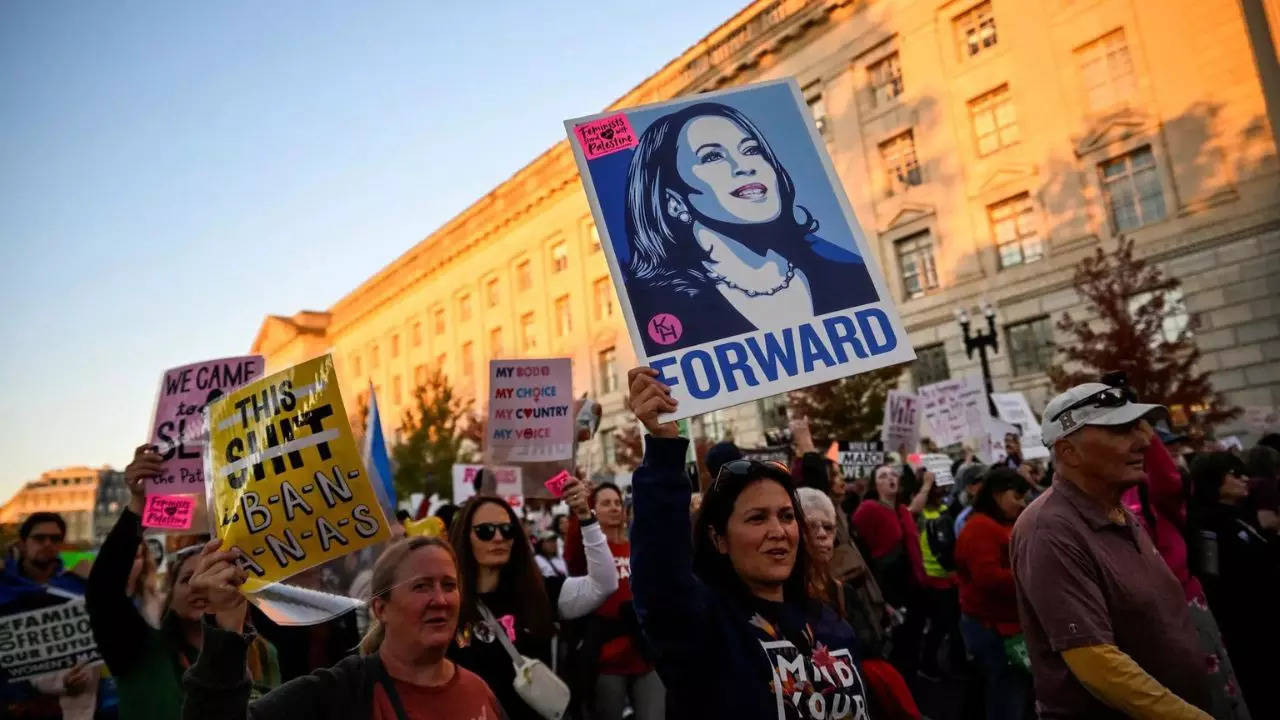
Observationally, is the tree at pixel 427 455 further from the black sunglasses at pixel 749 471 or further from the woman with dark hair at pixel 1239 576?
the black sunglasses at pixel 749 471

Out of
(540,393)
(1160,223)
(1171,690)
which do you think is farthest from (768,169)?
(1160,223)

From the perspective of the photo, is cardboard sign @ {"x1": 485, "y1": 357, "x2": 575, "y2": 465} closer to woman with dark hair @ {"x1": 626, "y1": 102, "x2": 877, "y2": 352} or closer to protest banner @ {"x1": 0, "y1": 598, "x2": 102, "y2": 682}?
protest banner @ {"x1": 0, "y1": 598, "x2": 102, "y2": 682}

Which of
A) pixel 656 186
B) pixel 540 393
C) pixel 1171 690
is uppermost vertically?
pixel 656 186

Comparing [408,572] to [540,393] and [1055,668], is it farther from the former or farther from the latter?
[540,393]

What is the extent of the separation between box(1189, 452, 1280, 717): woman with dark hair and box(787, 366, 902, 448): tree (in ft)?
59.5

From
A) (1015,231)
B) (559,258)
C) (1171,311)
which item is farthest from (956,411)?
(559,258)

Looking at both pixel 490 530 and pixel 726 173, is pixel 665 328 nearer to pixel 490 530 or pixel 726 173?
pixel 726 173

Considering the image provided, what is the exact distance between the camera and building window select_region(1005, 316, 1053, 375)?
21672 mm

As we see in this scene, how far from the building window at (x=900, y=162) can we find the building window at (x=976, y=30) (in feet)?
9.68

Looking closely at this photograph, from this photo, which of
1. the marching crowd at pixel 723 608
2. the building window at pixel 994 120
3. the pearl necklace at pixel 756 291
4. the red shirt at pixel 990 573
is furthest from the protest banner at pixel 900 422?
the building window at pixel 994 120

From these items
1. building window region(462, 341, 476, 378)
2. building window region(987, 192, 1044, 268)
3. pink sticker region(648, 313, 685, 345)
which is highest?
building window region(462, 341, 476, 378)

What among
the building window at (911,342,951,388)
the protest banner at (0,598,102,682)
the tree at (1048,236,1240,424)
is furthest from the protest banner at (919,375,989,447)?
the protest banner at (0,598,102,682)

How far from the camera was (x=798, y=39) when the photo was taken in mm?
28469

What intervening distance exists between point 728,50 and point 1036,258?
1486 centimetres
